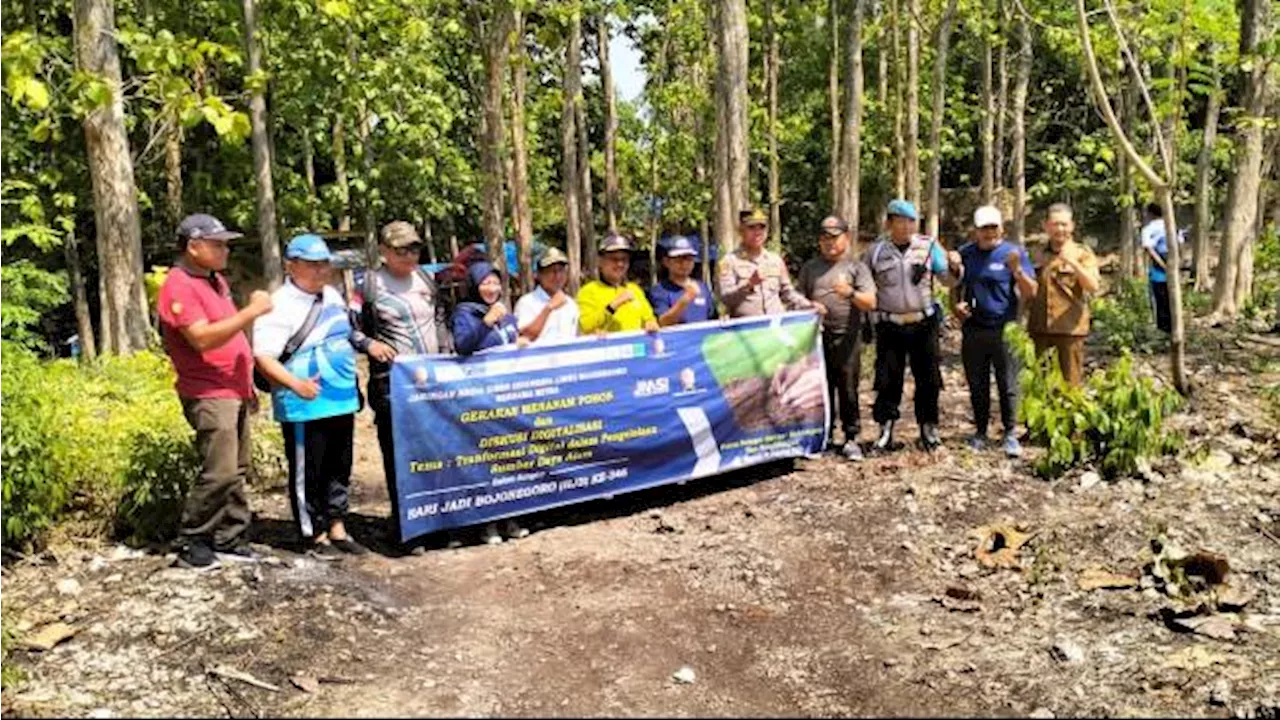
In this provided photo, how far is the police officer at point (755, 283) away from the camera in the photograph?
7.68m

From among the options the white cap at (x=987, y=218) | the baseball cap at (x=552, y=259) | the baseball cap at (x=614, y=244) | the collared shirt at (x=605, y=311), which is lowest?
the collared shirt at (x=605, y=311)

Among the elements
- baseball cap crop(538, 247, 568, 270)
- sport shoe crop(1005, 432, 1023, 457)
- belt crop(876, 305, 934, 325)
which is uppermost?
baseball cap crop(538, 247, 568, 270)

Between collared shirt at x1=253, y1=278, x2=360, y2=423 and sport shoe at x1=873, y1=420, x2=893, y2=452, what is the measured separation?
4018 millimetres

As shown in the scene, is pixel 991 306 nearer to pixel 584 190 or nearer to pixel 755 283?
pixel 755 283

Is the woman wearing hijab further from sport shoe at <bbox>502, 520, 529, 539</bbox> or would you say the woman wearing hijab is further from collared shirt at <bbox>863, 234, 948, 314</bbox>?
collared shirt at <bbox>863, 234, 948, 314</bbox>

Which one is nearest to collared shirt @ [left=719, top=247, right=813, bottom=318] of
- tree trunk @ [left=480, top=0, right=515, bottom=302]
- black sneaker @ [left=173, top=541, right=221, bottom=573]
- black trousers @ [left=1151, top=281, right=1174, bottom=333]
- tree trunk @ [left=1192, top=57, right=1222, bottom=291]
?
black sneaker @ [left=173, top=541, right=221, bottom=573]

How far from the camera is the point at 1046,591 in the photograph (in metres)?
5.50

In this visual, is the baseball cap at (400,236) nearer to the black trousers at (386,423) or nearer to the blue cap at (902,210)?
the black trousers at (386,423)

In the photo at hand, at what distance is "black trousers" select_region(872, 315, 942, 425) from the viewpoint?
7.76 metres

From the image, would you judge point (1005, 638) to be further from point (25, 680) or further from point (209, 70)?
point (209, 70)

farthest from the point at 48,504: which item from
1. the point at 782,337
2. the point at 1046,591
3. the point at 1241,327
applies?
the point at 1241,327

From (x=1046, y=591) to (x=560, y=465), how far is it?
292 centimetres

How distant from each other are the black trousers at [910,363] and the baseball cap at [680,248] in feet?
5.13

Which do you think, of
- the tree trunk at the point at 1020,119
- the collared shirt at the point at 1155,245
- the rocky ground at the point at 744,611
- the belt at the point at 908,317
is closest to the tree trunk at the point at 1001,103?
the tree trunk at the point at 1020,119
